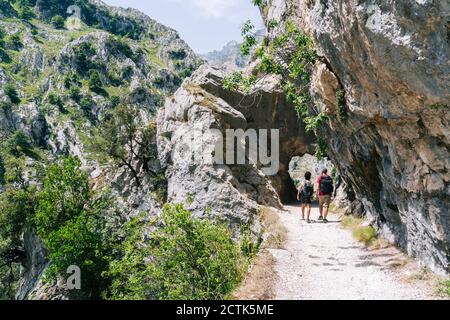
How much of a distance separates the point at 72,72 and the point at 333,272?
4991 inches

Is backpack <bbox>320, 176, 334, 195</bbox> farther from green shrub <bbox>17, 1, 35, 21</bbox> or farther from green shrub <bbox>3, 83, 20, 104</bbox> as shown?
green shrub <bbox>17, 1, 35, 21</bbox>

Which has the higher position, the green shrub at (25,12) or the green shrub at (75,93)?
the green shrub at (25,12)

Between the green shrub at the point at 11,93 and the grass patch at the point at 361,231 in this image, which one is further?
the green shrub at the point at 11,93

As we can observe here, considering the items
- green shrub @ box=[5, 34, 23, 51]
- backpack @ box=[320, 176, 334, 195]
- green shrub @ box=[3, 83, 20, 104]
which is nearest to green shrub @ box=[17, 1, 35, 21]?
green shrub @ box=[5, 34, 23, 51]

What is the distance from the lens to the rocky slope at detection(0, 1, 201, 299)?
100750 millimetres

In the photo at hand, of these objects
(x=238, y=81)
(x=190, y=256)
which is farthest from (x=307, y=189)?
(x=190, y=256)

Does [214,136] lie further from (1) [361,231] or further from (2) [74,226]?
(2) [74,226]

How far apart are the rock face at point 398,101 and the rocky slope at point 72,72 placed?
42.0 metres

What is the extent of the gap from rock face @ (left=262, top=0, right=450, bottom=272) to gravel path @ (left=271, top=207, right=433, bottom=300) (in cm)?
160

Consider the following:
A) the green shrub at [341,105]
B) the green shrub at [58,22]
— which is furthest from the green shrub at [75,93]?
the green shrub at [341,105]

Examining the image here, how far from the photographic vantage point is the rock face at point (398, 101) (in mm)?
9109

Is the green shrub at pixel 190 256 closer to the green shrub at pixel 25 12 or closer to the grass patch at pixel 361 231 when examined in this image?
the grass patch at pixel 361 231

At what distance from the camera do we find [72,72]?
122m
